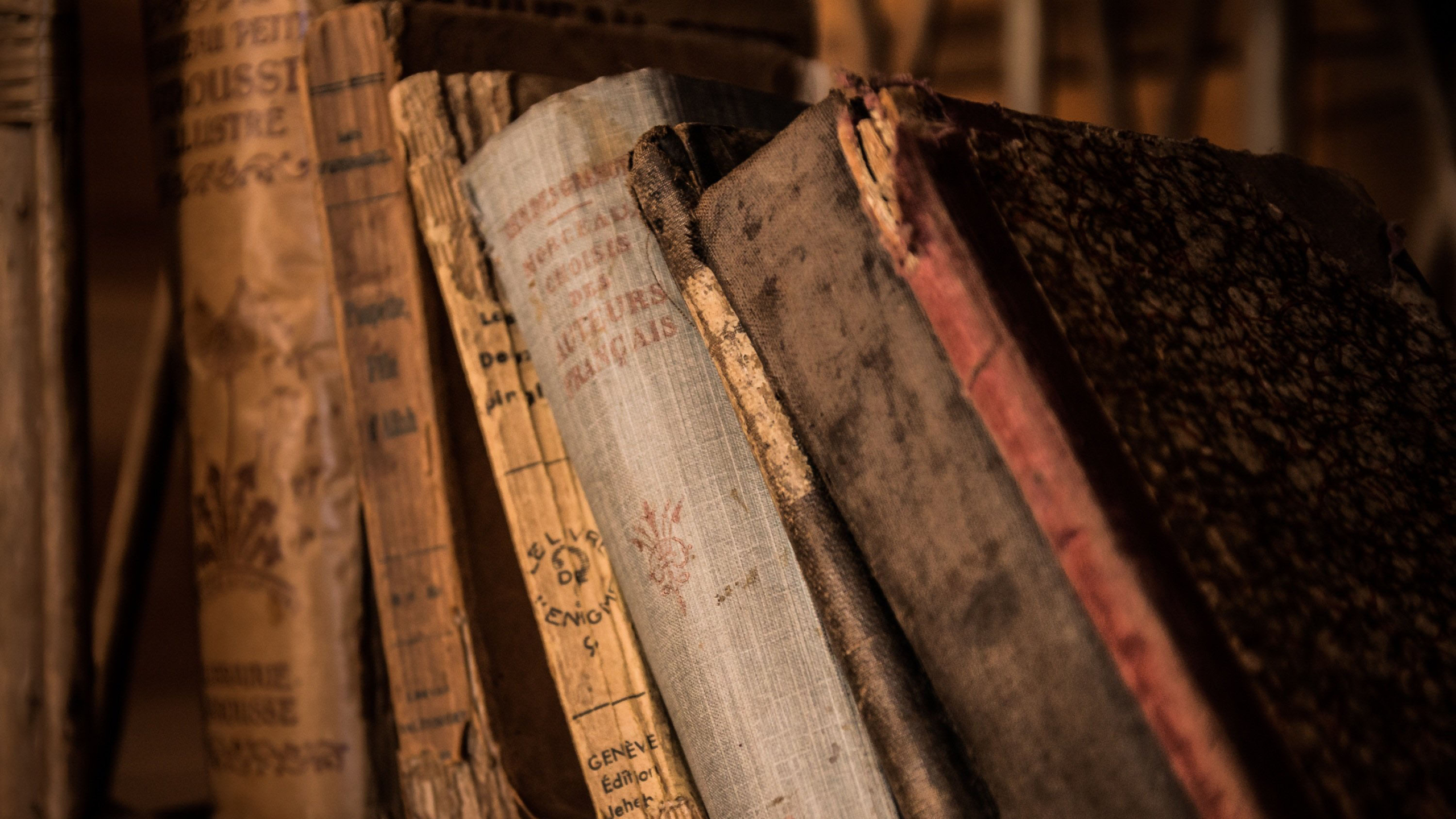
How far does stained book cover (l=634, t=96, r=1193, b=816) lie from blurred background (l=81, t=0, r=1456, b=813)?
629 millimetres

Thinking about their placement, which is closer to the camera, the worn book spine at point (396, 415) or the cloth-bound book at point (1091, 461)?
the cloth-bound book at point (1091, 461)

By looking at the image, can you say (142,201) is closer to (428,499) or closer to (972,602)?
(428,499)

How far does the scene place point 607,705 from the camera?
0.42 m

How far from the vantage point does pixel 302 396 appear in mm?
597

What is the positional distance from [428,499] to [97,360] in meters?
0.72

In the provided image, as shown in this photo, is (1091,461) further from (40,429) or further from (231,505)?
(40,429)

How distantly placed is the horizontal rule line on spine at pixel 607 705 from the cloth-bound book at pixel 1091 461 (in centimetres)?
16

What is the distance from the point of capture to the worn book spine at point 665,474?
14.3 inches

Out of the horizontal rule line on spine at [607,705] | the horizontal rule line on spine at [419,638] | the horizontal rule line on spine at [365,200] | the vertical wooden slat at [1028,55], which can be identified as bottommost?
the horizontal rule line on spine at [607,705]

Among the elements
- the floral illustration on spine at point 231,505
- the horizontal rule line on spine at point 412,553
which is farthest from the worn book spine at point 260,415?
the horizontal rule line on spine at point 412,553

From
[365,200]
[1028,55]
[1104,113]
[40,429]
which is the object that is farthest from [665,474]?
[1104,113]

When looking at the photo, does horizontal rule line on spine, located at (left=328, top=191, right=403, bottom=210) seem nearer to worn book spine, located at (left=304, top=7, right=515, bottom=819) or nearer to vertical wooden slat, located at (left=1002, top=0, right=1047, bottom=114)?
worn book spine, located at (left=304, top=7, right=515, bottom=819)

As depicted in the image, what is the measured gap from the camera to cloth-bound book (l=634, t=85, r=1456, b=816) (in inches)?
10.4

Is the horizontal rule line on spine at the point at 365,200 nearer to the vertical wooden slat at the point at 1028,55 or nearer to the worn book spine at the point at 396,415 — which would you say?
the worn book spine at the point at 396,415
